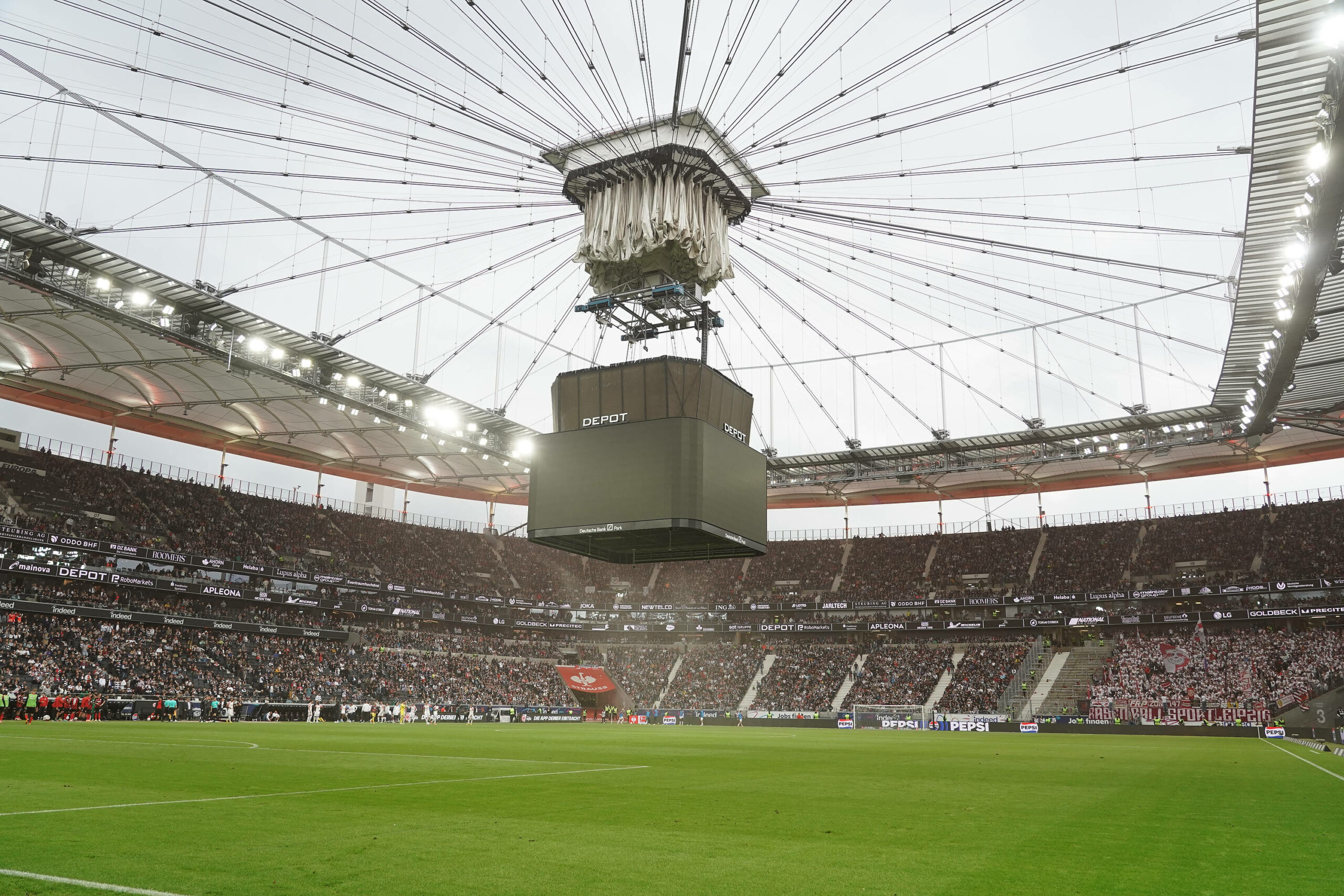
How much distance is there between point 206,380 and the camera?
49469 mm

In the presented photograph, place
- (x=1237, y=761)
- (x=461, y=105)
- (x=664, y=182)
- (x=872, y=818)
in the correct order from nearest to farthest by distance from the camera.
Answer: (x=872, y=818) < (x=461, y=105) < (x=664, y=182) < (x=1237, y=761)

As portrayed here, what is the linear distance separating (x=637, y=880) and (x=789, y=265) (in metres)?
23.6

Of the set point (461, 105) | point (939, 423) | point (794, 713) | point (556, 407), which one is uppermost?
point (939, 423)

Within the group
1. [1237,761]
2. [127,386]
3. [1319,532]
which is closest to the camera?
[1237,761]

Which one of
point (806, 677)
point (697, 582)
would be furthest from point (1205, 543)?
point (697, 582)

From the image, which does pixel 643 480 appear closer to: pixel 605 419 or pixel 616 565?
pixel 605 419

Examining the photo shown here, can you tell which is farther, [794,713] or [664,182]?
[794,713]

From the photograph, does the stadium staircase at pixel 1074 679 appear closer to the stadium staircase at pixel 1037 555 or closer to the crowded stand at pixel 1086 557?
the crowded stand at pixel 1086 557

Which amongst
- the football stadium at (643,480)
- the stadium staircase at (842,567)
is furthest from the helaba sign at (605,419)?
the stadium staircase at (842,567)

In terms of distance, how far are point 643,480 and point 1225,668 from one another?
154 ft

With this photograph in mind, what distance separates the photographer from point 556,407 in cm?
2616

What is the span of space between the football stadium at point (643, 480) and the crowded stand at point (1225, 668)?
339 millimetres

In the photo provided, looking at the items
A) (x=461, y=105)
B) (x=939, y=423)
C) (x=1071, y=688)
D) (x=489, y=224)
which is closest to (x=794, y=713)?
(x=1071, y=688)

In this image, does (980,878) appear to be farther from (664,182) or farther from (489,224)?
(489,224)
